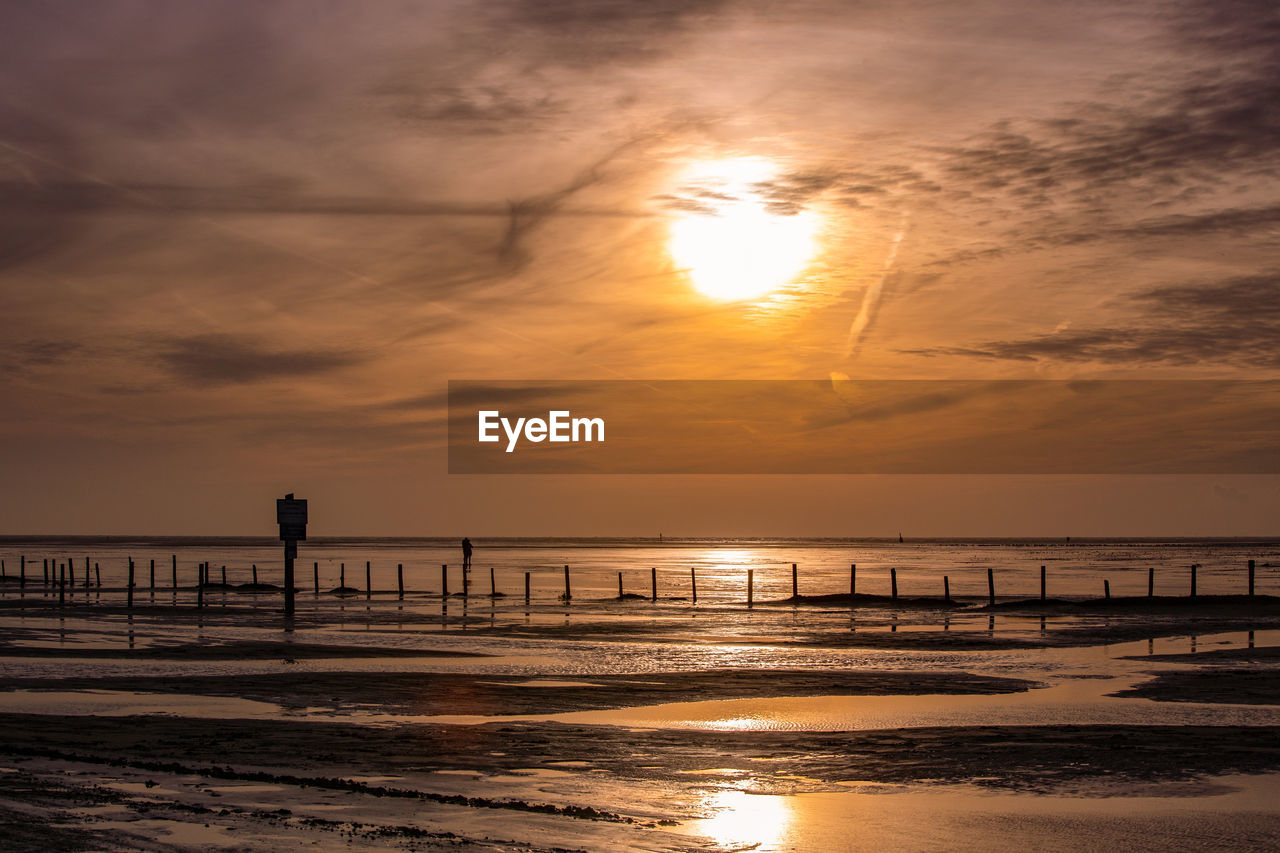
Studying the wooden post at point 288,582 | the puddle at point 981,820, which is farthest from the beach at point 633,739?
the wooden post at point 288,582

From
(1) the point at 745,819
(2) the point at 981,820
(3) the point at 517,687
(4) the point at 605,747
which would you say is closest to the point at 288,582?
(3) the point at 517,687

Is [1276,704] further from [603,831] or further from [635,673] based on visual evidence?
[603,831]

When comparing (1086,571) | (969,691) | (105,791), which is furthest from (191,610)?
(1086,571)

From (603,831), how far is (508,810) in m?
1.26

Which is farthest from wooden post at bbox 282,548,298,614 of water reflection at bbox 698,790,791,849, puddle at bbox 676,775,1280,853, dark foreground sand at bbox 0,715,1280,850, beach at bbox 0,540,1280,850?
puddle at bbox 676,775,1280,853

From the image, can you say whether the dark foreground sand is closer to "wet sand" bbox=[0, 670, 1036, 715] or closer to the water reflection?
the water reflection

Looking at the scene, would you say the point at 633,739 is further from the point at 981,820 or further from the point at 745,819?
the point at 981,820

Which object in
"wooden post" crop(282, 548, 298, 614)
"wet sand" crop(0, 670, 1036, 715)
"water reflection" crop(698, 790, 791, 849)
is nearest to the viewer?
"water reflection" crop(698, 790, 791, 849)

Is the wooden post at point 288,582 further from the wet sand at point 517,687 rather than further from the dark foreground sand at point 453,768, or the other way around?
the dark foreground sand at point 453,768

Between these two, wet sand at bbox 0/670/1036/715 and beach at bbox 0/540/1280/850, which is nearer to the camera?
beach at bbox 0/540/1280/850

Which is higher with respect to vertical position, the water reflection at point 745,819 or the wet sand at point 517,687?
the water reflection at point 745,819

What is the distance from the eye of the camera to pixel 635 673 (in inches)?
979

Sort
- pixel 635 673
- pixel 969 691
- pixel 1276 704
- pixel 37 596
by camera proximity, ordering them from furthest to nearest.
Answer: pixel 37 596 < pixel 635 673 < pixel 969 691 < pixel 1276 704

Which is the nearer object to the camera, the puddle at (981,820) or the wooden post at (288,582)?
the puddle at (981,820)
